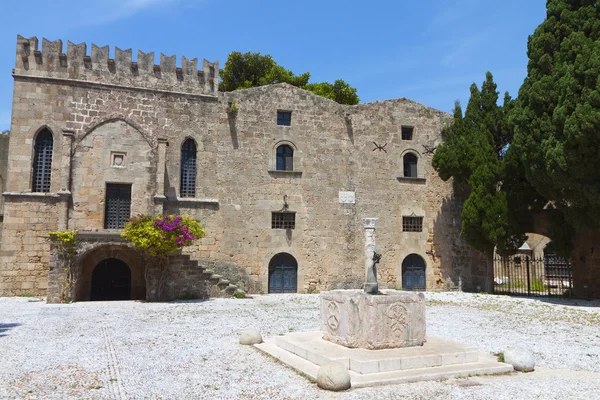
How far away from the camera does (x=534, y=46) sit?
55.0 feet

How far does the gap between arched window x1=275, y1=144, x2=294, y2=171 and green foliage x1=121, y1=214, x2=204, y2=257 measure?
5.38 meters

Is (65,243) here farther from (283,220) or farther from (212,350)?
(212,350)

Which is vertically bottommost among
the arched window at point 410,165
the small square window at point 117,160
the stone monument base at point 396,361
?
the stone monument base at point 396,361

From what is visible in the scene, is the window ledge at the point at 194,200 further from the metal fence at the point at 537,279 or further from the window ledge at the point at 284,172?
the metal fence at the point at 537,279

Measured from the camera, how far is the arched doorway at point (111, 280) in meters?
16.7

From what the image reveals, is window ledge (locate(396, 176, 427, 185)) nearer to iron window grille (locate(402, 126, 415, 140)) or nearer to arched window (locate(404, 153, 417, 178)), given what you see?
arched window (locate(404, 153, 417, 178))

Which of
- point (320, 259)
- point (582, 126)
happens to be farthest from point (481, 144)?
point (320, 259)

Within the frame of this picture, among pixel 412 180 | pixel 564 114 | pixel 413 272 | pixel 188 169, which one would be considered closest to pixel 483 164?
pixel 412 180

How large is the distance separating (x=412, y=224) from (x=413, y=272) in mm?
2003

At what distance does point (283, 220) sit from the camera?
19016mm

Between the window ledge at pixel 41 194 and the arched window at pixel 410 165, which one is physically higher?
the arched window at pixel 410 165

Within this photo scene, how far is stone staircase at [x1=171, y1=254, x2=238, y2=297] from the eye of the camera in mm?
15797

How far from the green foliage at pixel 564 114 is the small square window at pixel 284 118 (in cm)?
838

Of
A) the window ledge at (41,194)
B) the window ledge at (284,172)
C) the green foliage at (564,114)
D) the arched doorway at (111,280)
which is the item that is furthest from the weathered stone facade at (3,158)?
the green foliage at (564,114)
